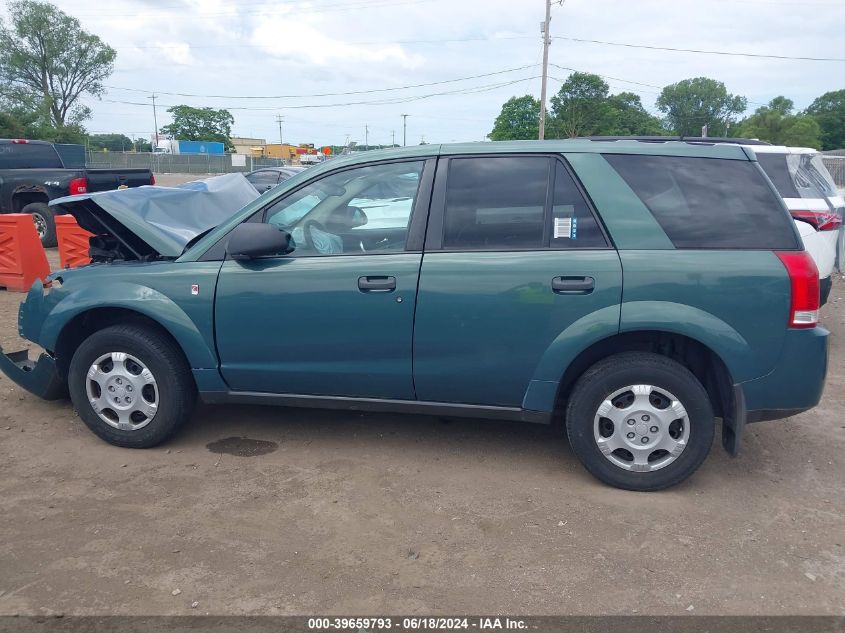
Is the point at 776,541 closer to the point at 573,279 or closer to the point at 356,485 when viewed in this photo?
the point at 573,279

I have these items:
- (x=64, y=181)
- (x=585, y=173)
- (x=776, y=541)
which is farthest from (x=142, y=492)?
(x=64, y=181)

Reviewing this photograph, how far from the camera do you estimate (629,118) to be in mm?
57875

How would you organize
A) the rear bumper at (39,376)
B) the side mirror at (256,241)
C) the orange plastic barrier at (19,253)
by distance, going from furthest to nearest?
the orange plastic barrier at (19,253) < the rear bumper at (39,376) < the side mirror at (256,241)

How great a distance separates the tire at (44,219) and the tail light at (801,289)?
39.9 feet

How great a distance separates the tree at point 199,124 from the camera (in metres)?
87.2

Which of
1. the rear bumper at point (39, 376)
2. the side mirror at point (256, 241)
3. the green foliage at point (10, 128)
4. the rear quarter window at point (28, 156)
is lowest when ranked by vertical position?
the rear bumper at point (39, 376)

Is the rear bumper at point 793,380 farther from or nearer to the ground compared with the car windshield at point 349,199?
nearer to the ground

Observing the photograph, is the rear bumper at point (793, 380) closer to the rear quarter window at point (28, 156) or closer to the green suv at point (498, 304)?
the green suv at point (498, 304)

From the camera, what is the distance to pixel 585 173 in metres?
3.78

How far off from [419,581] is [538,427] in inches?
76.3

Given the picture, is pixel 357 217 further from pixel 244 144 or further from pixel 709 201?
pixel 244 144

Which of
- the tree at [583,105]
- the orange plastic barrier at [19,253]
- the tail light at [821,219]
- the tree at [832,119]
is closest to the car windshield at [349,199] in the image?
the tail light at [821,219]

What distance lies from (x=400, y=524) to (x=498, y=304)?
1236mm

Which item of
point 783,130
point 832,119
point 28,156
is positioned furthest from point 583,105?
point 28,156
